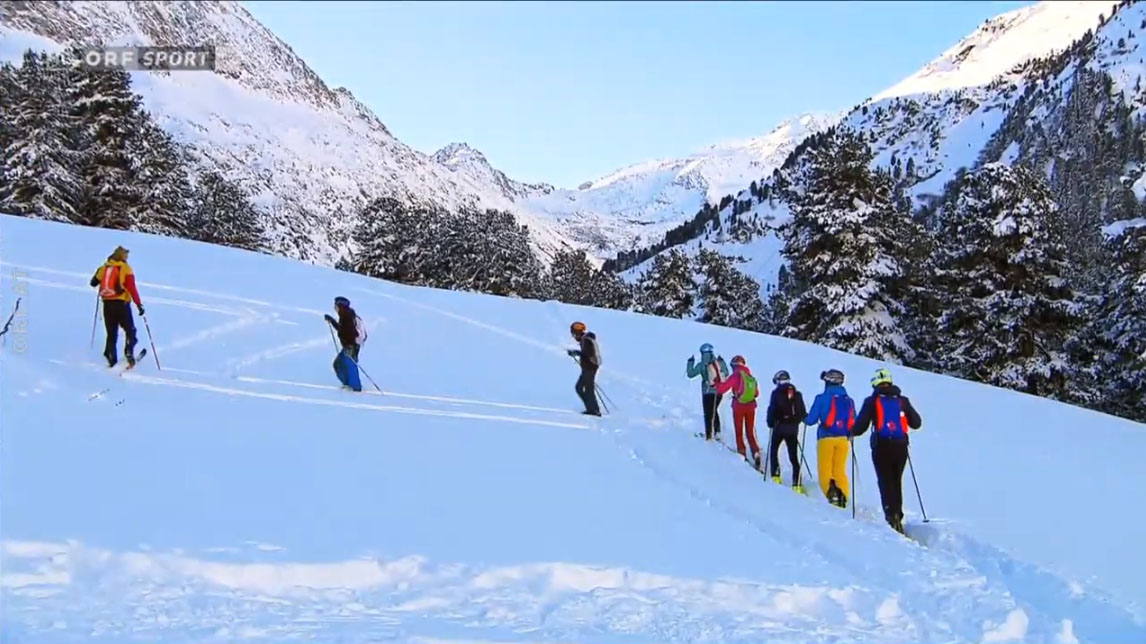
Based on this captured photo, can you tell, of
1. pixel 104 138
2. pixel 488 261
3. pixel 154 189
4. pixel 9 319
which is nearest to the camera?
pixel 9 319

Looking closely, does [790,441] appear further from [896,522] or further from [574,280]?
[574,280]

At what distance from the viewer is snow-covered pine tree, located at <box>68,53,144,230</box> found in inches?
1471

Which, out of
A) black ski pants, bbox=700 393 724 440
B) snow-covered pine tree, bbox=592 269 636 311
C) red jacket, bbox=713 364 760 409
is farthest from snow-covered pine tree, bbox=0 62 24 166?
snow-covered pine tree, bbox=592 269 636 311

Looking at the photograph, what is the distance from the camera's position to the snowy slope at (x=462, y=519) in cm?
551

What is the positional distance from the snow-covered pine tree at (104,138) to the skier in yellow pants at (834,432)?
37315mm

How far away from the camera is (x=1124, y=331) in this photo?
993 inches

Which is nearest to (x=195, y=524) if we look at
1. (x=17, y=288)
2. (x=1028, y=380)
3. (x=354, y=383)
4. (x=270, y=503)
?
(x=270, y=503)

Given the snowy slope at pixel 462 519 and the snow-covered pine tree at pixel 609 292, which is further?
the snow-covered pine tree at pixel 609 292

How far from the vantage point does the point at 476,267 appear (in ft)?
188

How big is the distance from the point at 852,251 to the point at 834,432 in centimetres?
1856

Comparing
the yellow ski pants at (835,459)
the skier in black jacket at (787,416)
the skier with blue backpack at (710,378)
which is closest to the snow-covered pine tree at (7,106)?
the skier with blue backpack at (710,378)

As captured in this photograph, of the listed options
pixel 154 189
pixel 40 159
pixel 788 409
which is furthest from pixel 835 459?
pixel 154 189

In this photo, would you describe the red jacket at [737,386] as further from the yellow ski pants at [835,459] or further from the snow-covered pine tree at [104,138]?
the snow-covered pine tree at [104,138]

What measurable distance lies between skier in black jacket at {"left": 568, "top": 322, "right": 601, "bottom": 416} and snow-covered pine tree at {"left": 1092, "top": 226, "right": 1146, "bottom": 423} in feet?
Result: 62.1
